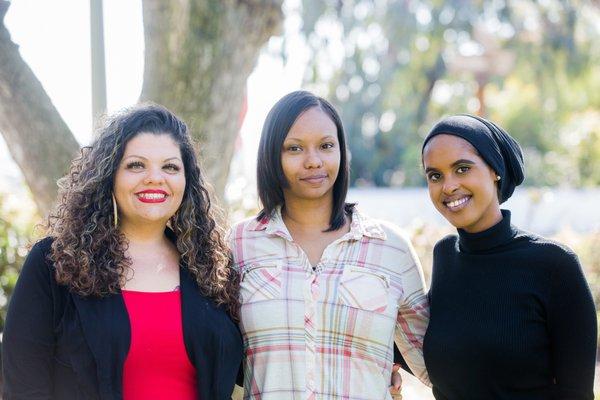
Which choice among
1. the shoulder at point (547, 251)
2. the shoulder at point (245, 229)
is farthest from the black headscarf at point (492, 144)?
the shoulder at point (245, 229)

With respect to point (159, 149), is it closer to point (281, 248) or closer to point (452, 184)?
point (281, 248)

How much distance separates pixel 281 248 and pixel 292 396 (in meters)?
0.68

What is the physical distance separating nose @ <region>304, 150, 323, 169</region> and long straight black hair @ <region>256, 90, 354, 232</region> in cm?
14

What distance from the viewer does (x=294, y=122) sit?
3.62 m

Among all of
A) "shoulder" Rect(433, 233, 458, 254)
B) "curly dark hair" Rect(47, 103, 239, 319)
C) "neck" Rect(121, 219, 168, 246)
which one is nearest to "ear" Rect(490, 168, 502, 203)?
"shoulder" Rect(433, 233, 458, 254)

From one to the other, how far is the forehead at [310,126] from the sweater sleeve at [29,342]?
1302 mm

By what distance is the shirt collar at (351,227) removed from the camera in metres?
3.63

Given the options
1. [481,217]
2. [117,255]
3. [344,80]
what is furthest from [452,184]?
[344,80]

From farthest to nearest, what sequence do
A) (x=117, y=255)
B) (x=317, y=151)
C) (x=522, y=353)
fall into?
(x=317, y=151)
(x=117, y=255)
(x=522, y=353)

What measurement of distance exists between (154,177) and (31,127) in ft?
6.63

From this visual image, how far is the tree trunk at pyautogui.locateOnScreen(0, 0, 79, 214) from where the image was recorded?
15.7 feet

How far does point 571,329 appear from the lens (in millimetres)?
3008

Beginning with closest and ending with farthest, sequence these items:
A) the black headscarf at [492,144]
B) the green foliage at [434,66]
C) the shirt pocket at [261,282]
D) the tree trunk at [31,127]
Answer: the black headscarf at [492,144] < the shirt pocket at [261,282] < the tree trunk at [31,127] < the green foliage at [434,66]

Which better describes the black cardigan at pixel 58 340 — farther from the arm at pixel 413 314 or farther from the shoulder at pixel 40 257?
the arm at pixel 413 314
